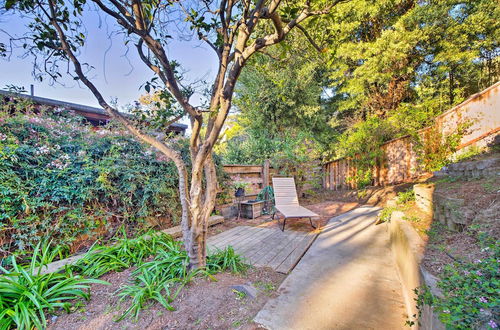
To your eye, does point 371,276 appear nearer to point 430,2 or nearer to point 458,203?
point 458,203

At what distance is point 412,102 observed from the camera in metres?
8.85

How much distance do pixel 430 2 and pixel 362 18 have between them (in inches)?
82.5

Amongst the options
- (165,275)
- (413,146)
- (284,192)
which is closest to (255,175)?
(284,192)

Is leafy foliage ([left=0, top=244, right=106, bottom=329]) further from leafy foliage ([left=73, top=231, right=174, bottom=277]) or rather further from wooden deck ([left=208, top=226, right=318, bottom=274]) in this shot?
wooden deck ([left=208, top=226, right=318, bottom=274])

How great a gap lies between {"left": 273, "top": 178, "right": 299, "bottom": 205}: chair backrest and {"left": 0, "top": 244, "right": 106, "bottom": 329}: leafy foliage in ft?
11.7

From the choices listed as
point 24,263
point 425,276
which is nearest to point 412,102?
point 425,276

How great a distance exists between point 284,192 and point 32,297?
410cm

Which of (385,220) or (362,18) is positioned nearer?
(385,220)

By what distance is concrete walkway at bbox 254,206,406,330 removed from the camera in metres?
1.58

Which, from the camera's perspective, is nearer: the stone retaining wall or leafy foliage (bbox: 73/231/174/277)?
leafy foliage (bbox: 73/231/174/277)

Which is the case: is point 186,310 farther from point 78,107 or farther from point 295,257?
point 78,107

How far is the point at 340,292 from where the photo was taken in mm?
1964

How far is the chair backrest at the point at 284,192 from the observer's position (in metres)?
4.71

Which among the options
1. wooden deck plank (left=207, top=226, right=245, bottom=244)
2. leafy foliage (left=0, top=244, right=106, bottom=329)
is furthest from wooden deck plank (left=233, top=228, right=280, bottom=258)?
leafy foliage (left=0, top=244, right=106, bottom=329)
